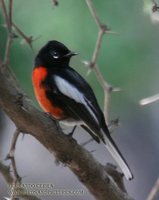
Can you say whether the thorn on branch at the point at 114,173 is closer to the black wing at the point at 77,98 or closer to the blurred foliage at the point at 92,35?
the black wing at the point at 77,98

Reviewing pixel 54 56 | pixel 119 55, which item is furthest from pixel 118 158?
pixel 119 55

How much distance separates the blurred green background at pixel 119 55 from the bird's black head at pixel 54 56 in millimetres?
518

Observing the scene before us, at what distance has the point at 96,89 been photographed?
17.9 feet

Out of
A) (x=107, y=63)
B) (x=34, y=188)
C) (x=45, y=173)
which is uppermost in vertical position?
(x=34, y=188)

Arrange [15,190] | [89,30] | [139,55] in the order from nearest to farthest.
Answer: [15,190], [89,30], [139,55]

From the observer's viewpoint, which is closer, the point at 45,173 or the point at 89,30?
the point at 89,30

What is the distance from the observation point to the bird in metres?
2.83

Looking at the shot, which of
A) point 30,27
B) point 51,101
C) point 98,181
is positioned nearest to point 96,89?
point 30,27

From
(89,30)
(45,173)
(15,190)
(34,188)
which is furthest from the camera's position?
(45,173)

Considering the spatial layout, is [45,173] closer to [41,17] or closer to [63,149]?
[41,17]

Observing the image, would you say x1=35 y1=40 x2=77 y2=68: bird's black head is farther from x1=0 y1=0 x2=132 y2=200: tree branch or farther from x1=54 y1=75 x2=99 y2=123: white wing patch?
x1=0 y1=0 x2=132 y2=200: tree branch

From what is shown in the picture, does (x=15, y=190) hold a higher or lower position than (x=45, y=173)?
higher

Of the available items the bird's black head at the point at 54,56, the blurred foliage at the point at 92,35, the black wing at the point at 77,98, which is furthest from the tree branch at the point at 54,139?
the blurred foliage at the point at 92,35

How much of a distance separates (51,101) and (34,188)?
0.43m
